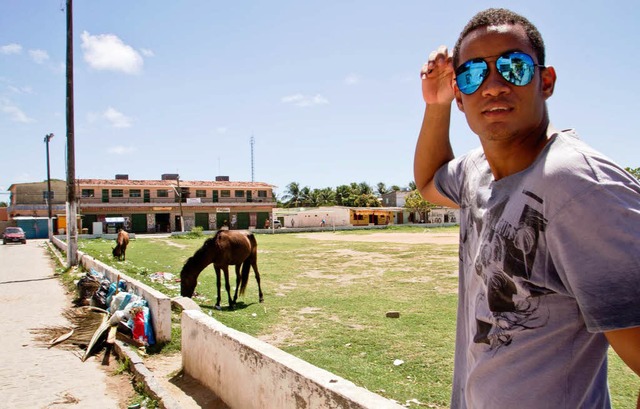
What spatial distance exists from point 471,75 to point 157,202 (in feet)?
194

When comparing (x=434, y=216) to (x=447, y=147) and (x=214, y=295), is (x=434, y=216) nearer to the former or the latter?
(x=214, y=295)

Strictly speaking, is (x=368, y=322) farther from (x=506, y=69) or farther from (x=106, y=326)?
(x=506, y=69)

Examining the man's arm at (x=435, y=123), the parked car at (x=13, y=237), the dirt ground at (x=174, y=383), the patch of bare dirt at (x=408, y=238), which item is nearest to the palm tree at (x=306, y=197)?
the patch of bare dirt at (x=408, y=238)

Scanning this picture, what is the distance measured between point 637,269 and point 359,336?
611 cm

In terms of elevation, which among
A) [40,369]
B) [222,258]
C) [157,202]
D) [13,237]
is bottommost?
[40,369]

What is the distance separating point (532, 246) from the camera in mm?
1077

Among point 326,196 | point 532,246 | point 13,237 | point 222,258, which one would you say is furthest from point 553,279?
point 326,196

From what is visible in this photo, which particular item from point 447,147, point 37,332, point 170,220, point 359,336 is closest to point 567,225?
point 447,147

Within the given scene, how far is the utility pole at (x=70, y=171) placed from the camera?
17.2m

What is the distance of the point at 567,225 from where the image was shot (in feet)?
3.19

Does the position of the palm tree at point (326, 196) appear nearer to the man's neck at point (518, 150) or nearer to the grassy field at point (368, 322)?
the grassy field at point (368, 322)

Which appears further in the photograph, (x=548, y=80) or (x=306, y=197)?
(x=306, y=197)

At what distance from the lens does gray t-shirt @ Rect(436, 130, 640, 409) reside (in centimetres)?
91

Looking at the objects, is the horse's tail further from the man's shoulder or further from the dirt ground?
the man's shoulder
